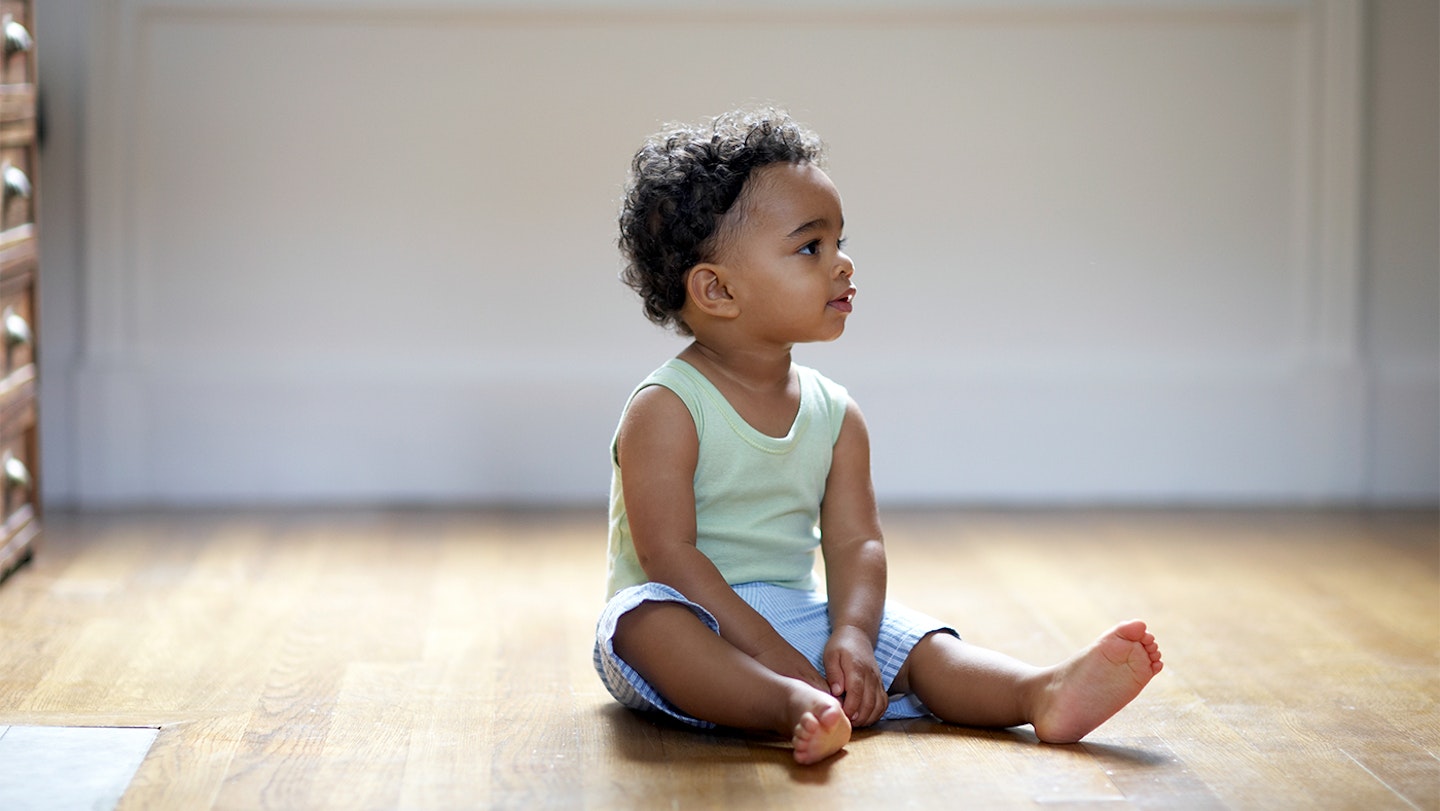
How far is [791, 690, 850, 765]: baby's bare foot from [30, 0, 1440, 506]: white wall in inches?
51.3

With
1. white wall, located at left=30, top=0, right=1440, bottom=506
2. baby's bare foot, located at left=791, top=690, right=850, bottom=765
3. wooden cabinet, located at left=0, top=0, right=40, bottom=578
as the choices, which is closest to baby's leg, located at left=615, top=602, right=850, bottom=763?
baby's bare foot, located at left=791, top=690, right=850, bottom=765

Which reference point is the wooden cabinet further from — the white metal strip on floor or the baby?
the baby

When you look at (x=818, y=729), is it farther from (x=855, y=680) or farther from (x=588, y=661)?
(x=588, y=661)

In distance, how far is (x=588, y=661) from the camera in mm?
1558

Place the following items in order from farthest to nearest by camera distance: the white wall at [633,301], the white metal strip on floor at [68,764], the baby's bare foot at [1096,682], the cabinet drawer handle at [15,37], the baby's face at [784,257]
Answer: the white wall at [633,301], the cabinet drawer handle at [15,37], the baby's face at [784,257], the baby's bare foot at [1096,682], the white metal strip on floor at [68,764]

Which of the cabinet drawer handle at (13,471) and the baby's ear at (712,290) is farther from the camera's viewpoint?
the cabinet drawer handle at (13,471)

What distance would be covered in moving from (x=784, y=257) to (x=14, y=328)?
104cm

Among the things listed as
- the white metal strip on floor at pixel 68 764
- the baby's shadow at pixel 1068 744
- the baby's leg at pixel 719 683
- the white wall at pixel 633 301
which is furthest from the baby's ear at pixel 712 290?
the white wall at pixel 633 301

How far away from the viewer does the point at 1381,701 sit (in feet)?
4.58

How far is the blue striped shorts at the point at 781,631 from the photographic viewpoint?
1281 millimetres

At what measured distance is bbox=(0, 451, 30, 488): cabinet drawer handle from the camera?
191 centimetres

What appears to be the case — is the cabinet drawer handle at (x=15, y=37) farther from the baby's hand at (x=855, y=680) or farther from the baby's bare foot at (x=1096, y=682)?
the baby's bare foot at (x=1096, y=682)

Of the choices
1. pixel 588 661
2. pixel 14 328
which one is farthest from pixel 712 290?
pixel 14 328

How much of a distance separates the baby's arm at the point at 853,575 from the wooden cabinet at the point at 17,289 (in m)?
1.00
